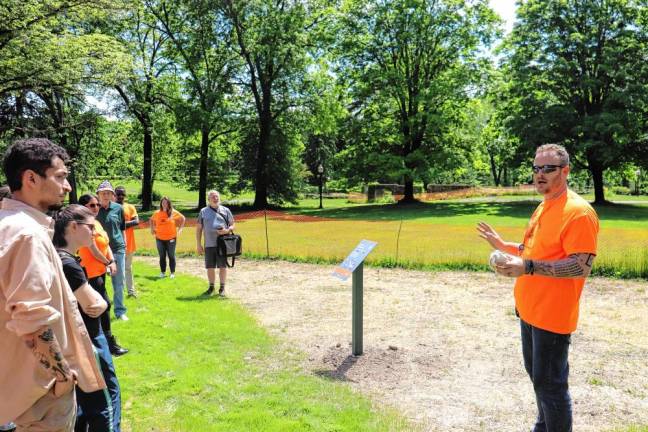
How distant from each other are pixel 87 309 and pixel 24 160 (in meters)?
1.32

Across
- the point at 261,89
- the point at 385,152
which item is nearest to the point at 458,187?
the point at 385,152

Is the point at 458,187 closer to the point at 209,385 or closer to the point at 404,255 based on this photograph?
the point at 404,255

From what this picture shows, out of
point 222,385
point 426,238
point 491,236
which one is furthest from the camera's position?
point 426,238

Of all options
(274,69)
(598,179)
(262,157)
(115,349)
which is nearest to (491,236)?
(115,349)

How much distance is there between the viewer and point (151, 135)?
125 ft

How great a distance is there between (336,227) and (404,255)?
10.2 meters

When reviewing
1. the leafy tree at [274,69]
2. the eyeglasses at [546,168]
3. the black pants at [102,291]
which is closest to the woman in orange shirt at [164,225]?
the black pants at [102,291]

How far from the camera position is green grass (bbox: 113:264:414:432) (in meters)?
4.18

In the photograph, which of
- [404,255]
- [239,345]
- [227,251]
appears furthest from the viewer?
[404,255]

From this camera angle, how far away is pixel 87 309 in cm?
A: 328

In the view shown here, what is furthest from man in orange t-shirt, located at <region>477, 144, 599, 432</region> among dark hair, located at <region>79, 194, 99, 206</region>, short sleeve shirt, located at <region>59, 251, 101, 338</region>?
dark hair, located at <region>79, 194, 99, 206</region>

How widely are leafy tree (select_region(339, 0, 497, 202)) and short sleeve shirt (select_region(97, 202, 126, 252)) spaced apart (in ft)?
91.9

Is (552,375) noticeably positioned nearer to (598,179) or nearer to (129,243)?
(129,243)

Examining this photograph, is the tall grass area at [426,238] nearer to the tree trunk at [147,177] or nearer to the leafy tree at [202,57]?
the leafy tree at [202,57]
